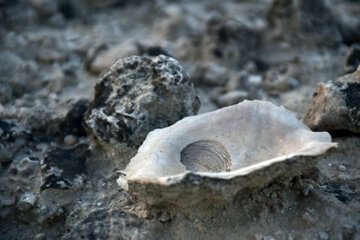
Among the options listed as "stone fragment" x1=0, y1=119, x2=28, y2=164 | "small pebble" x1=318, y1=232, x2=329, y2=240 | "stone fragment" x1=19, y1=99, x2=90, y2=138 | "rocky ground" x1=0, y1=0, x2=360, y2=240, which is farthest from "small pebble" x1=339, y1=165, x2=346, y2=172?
"stone fragment" x1=0, y1=119, x2=28, y2=164

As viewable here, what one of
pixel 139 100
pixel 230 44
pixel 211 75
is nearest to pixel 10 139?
pixel 139 100

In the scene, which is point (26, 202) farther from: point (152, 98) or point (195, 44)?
point (195, 44)

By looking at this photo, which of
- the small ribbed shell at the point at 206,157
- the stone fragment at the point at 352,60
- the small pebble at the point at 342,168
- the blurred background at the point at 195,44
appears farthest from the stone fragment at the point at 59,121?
the stone fragment at the point at 352,60

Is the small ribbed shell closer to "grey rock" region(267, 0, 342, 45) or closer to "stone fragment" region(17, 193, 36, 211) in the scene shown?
"stone fragment" region(17, 193, 36, 211)

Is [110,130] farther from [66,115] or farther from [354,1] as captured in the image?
[354,1]

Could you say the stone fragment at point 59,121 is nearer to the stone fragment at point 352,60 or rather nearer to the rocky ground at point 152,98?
the rocky ground at point 152,98

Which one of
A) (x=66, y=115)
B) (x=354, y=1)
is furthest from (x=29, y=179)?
(x=354, y=1)
